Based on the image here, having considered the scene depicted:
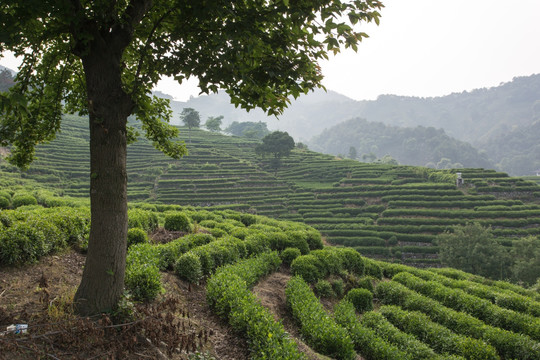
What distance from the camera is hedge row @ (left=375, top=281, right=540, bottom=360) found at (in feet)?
30.1

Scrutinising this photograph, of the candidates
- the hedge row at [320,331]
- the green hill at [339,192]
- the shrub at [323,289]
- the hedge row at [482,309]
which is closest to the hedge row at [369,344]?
the hedge row at [320,331]

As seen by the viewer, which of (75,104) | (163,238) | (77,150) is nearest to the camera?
(75,104)

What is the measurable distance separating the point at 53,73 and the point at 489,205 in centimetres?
5438

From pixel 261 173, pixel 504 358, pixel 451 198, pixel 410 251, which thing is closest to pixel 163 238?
pixel 504 358

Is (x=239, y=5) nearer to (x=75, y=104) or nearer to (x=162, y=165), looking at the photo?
(x=75, y=104)

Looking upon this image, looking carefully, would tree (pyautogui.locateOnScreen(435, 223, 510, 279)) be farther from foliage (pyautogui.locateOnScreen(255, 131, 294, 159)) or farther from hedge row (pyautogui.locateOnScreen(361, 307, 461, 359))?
foliage (pyautogui.locateOnScreen(255, 131, 294, 159))

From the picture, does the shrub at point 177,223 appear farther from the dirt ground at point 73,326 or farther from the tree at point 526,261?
the tree at point 526,261

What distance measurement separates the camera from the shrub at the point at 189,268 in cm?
757

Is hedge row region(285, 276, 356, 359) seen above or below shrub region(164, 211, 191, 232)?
below

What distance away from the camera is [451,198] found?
48531 mm

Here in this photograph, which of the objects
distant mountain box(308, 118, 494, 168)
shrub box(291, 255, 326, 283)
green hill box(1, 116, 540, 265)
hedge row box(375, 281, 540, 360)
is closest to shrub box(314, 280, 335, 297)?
shrub box(291, 255, 326, 283)

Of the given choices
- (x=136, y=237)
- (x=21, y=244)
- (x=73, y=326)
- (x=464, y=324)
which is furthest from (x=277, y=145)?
(x=73, y=326)

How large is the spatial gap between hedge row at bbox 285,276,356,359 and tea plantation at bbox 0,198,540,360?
0.02 meters

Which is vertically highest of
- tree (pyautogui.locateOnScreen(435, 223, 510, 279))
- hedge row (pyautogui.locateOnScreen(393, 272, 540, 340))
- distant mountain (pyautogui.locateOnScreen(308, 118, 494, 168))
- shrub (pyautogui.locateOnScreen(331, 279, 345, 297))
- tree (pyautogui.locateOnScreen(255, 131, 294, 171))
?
distant mountain (pyautogui.locateOnScreen(308, 118, 494, 168))
